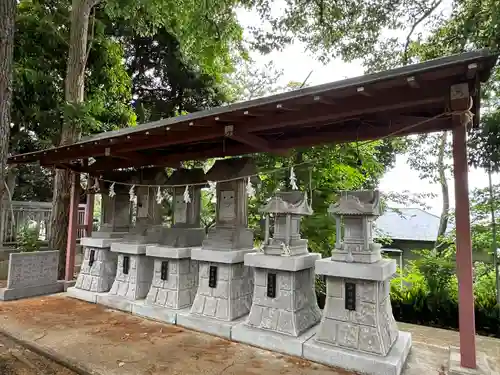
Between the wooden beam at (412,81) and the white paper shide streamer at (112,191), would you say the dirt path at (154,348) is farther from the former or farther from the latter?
the wooden beam at (412,81)

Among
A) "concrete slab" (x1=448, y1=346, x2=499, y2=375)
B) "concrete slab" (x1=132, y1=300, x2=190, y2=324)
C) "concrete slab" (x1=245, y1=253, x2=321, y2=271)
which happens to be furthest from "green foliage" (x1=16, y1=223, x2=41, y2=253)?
"concrete slab" (x1=448, y1=346, x2=499, y2=375)

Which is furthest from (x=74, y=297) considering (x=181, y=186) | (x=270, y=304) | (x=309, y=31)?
(x=309, y=31)

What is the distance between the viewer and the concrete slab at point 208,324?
427 centimetres

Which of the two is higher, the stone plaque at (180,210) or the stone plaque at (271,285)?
the stone plaque at (180,210)

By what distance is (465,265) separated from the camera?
3148mm

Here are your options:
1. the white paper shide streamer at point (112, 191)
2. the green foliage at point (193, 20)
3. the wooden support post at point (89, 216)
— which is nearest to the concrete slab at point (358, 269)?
the white paper shide streamer at point (112, 191)

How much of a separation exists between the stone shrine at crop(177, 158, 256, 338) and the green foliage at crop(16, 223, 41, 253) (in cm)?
524

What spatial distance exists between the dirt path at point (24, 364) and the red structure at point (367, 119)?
298 cm

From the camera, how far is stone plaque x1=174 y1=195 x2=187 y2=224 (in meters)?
5.64

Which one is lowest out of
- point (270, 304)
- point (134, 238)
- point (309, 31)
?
point (270, 304)

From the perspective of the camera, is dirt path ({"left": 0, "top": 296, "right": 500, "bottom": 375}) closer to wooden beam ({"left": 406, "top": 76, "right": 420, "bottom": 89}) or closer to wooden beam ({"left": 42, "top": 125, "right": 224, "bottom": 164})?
wooden beam ({"left": 42, "top": 125, "right": 224, "bottom": 164})

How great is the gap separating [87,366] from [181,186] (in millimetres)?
2992

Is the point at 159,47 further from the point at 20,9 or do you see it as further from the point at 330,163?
the point at 330,163

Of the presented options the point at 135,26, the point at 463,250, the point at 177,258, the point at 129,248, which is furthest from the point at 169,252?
the point at 135,26
